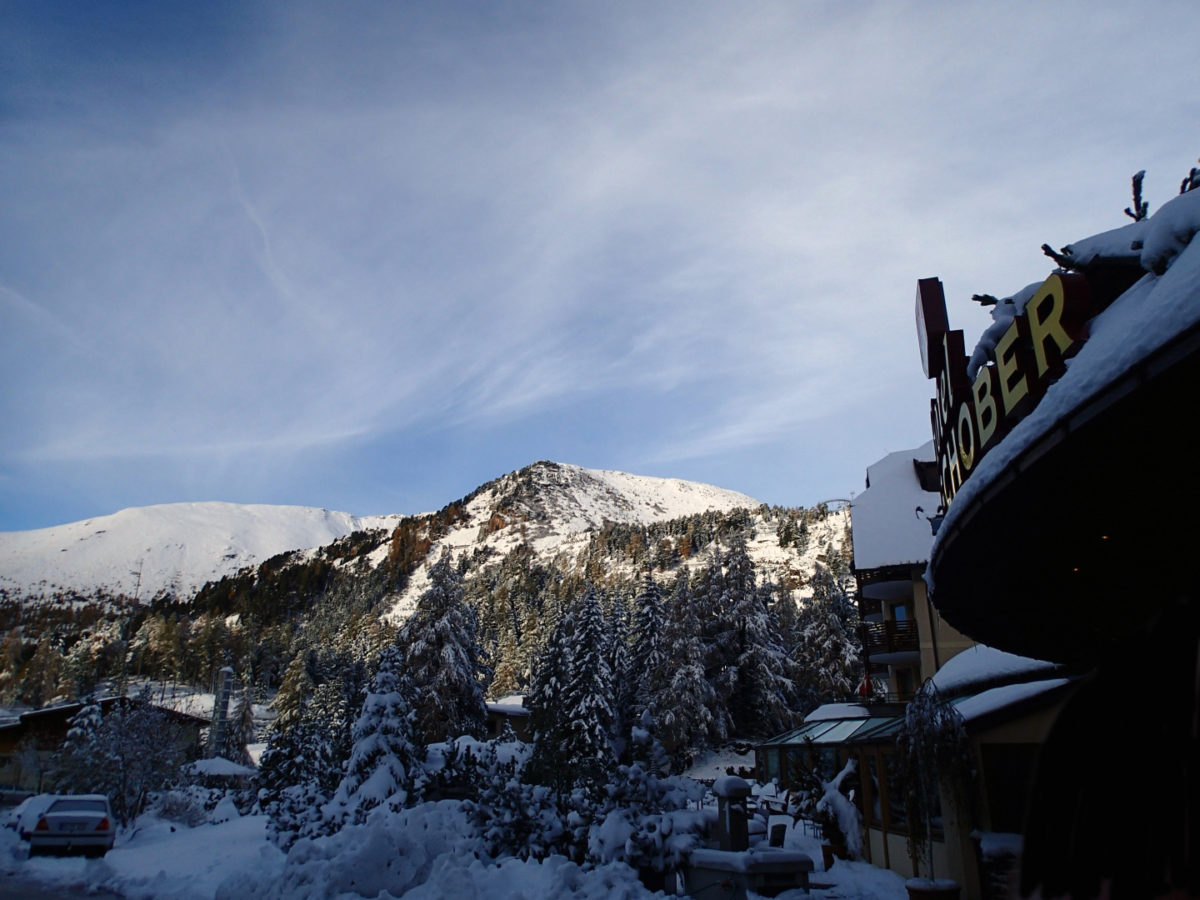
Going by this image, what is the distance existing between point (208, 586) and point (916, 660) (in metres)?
205

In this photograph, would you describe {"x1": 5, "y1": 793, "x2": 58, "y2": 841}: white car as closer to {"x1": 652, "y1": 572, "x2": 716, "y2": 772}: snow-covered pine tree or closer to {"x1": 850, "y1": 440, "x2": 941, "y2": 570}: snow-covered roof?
{"x1": 850, "y1": 440, "x2": 941, "y2": 570}: snow-covered roof

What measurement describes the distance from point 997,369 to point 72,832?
19121 mm

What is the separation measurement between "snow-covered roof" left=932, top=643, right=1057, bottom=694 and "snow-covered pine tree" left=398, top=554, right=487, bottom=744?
23.7 m

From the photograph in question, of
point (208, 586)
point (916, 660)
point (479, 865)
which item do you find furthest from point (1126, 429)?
point (208, 586)

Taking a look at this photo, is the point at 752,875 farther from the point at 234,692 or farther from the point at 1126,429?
the point at 234,692

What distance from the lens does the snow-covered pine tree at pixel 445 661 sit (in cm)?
3619

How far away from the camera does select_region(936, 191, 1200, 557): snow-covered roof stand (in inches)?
138

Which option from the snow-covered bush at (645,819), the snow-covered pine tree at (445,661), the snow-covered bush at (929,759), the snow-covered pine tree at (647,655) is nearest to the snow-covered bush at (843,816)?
the snow-covered bush at (929,759)

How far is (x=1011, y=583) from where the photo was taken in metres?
7.44

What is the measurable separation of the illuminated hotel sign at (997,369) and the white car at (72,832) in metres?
17.8

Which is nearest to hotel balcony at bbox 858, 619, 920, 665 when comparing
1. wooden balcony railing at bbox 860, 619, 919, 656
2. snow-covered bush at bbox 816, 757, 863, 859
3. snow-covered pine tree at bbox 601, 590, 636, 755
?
wooden balcony railing at bbox 860, 619, 919, 656

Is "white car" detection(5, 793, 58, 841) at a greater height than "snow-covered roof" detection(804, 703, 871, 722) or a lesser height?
lesser

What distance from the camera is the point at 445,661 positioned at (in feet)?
122

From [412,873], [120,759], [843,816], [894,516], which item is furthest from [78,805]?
[894,516]
